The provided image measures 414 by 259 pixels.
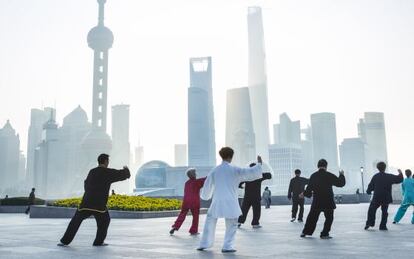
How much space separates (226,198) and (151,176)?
169195 millimetres

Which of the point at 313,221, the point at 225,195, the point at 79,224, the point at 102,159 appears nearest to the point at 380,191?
the point at 313,221

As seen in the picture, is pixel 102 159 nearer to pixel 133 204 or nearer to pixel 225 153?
pixel 225 153

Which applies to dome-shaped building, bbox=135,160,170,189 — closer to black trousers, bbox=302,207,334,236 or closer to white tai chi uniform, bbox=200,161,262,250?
black trousers, bbox=302,207,334,236

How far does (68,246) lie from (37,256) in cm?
170

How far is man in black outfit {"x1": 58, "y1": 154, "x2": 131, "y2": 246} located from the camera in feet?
30.4

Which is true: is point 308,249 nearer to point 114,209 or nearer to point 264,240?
point 264,240

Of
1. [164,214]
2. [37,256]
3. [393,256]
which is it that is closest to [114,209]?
[164,214]

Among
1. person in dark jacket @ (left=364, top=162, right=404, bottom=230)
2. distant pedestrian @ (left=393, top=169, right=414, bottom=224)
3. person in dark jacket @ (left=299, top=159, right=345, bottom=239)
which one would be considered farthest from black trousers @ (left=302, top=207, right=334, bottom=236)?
distant pedestrian @ (left=393, top=169, right=414, bottom=224)

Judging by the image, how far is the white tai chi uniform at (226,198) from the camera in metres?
8.45

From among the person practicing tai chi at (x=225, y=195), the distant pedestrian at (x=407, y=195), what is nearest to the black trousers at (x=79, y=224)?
the person practicing tai chi at (x=225, y=195)

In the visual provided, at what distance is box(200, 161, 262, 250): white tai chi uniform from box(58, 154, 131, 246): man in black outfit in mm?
1819

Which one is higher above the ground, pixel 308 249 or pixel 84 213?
pixel 84 213

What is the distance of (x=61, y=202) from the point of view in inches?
1000

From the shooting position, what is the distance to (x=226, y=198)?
340 inches
